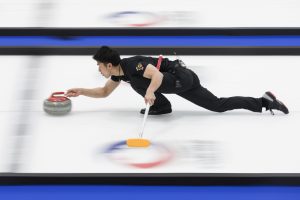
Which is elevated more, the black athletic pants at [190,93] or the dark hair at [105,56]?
the dark hair at [105,56]

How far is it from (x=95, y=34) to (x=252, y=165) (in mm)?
2737

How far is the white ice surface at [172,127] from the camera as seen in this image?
3864mm

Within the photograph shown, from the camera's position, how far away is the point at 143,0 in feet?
22.6

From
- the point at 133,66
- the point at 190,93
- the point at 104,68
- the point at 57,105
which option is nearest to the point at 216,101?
the point at 190,93

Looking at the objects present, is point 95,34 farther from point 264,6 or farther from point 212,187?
point 212,187

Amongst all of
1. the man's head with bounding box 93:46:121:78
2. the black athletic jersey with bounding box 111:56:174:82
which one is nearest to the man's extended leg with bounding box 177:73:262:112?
the black athletic jersey with bounding box 111:56:174:82

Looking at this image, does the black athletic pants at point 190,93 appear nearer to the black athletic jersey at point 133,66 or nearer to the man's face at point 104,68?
the black athletic jersey at point 133,66

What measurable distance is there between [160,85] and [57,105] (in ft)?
2.36

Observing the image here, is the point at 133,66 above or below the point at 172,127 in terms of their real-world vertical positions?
above

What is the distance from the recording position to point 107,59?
416cm

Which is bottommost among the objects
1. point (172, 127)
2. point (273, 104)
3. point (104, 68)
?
point (172, 127)

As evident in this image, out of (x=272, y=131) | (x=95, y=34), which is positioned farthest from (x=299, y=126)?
(x=95, y=34)

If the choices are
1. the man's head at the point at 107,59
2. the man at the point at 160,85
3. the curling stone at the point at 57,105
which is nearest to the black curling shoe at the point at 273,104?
the man at the point at 160,85

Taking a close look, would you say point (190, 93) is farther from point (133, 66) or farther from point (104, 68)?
point (104, 68)
